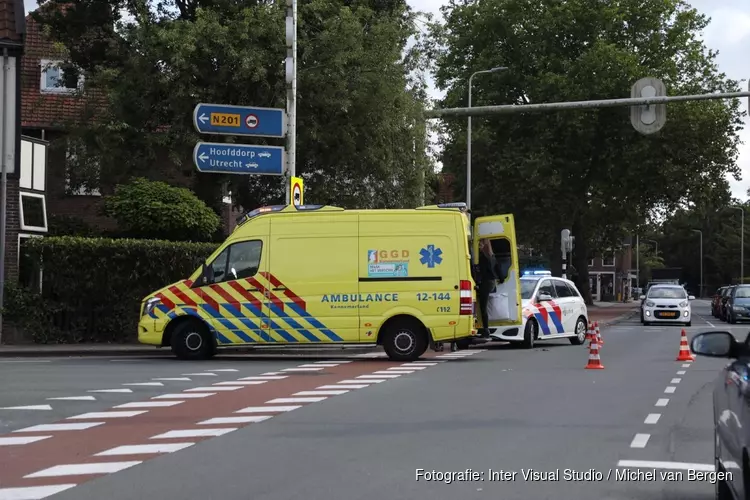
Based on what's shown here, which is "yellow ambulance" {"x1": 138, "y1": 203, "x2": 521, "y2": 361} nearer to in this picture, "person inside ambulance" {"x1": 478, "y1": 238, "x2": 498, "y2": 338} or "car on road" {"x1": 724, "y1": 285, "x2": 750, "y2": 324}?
"person inside ambulance" {"x1": 478, "y1": 238, "x2": 498, "y2": 338}

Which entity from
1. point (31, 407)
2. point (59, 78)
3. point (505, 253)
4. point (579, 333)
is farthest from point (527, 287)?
point (59, 78)

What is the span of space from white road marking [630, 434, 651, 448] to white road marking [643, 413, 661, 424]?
98 centimetres

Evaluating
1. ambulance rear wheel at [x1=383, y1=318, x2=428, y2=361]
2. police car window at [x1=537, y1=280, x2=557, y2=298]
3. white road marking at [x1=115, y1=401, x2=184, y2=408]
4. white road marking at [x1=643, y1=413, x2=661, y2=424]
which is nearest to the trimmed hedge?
ambulance rear wheel at [x1=383, y1=318, x2=428, y2=361]

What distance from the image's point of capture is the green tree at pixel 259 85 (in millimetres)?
28516

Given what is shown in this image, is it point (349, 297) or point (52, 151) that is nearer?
point (349, 297)

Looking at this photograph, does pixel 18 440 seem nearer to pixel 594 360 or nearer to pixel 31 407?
pixel 31 407

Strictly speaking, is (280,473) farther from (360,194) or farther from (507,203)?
(507,203)

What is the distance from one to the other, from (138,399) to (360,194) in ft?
63.1

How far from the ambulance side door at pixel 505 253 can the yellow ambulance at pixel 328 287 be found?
1.54 metres

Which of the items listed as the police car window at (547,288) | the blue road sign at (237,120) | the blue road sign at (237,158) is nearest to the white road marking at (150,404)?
the blue road sign at (237,158)

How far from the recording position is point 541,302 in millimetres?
24375

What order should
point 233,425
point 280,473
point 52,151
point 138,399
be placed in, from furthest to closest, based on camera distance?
point 52,151 < point 138,399 < point 233,425 < point 280,473

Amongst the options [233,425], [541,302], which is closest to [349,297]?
[541,302]

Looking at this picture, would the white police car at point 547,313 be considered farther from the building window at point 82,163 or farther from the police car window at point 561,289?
the building window at point 82,163
